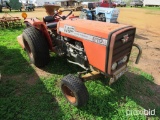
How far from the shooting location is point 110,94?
328cm

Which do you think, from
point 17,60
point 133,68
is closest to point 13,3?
point 17,60

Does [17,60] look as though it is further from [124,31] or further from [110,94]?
[124,31]

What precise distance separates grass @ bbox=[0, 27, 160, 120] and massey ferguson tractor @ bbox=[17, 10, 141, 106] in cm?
29

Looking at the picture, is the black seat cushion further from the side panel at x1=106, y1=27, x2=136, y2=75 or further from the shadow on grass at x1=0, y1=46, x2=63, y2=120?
the side panel at x1=106, y1=27, x2=136, y2=75

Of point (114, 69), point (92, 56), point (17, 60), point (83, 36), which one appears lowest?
point (17, 60)

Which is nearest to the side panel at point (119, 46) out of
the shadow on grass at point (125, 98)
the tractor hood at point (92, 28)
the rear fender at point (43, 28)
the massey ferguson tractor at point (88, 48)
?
the massey ferguson tractor at point (88, 48)

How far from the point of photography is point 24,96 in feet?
10.3

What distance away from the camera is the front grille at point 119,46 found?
243 cm

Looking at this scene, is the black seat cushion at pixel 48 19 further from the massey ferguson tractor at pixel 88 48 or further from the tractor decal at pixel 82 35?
the tractor decal at pixel 82 35

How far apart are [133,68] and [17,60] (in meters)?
3.31

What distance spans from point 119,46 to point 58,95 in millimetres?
1560

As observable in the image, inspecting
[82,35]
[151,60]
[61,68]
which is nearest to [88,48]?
[82,35]

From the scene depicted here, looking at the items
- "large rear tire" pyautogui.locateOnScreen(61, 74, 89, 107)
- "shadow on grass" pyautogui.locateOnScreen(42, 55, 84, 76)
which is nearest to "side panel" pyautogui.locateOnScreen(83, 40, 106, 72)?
"large rear tire" pyautogui.locateOnScreen(61, 74, 89, 107)

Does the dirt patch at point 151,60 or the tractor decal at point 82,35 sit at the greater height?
the tractor decal at point 82,35
